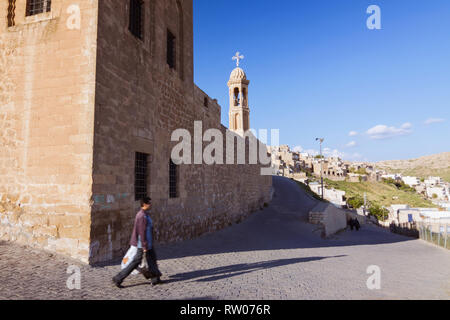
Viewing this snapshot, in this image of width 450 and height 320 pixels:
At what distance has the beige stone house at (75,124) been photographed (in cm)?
605

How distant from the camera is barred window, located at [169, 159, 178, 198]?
977 centimetres

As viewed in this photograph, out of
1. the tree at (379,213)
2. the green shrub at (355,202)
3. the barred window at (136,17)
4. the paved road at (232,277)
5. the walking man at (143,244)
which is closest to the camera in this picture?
the paved road at (232,277)

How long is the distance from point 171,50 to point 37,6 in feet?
14.1

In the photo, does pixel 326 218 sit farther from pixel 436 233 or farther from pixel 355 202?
pixel 355 202

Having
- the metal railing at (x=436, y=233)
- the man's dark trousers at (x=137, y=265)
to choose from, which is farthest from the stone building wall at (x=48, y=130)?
the metal railing at (x=436, y=233)

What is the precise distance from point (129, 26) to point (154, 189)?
14.6ft

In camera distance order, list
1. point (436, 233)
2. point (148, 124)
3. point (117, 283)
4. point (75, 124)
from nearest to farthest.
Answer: point (117, 283) → point (75, 124) → point (148, 124) → point (436, 233)

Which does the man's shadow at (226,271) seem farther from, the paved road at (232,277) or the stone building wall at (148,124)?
the stone building wall at (148,124)

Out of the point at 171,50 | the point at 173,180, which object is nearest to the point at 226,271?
the point at 173,180

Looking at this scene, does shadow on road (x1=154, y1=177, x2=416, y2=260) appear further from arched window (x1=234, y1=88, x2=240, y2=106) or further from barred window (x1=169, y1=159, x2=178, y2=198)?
arched window (x1=234, y1=88, x2=240, y2=106)

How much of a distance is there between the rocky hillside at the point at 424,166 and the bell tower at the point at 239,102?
118360 mm

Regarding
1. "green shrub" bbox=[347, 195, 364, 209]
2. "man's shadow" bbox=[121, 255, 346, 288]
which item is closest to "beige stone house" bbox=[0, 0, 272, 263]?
"man's shadow" bbox=[121, 255, 346, 288]

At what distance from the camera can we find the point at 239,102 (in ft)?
89.1
